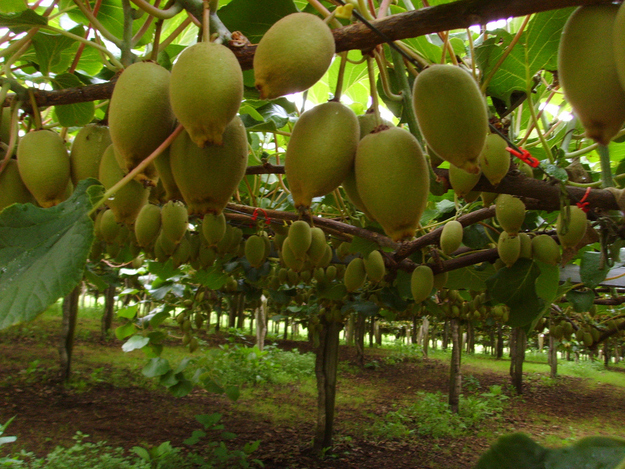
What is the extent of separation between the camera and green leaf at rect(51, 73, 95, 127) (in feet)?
3.99

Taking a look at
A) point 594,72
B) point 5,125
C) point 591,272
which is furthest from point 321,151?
point 591,272

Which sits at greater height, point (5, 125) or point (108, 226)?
point (5, 125)

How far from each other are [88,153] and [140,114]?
0.31 meters

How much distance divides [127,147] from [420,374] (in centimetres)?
1448

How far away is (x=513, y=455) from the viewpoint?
0.72 metres

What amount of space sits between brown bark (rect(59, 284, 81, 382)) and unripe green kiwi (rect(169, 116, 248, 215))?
20.0 ft

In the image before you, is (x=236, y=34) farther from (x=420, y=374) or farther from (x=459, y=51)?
(x=420, y=374)

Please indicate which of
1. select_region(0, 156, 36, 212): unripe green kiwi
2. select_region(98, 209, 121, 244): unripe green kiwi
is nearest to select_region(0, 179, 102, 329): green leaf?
select_region(0, 156, 36, 212): unripe green kiwi

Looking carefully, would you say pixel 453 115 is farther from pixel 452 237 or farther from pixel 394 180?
pixel 452 237

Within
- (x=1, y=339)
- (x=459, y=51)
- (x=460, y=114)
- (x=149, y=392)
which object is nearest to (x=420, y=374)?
(x=149, y=392)

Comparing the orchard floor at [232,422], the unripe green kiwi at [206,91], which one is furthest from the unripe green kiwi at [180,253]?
the orchard floor at [232,422]

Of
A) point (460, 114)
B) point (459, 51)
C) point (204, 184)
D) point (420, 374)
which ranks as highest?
point (459, 51)

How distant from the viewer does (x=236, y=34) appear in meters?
0.70

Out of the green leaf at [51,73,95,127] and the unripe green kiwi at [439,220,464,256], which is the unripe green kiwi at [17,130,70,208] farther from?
the unripe green kiwi at [439,220,464,256]
